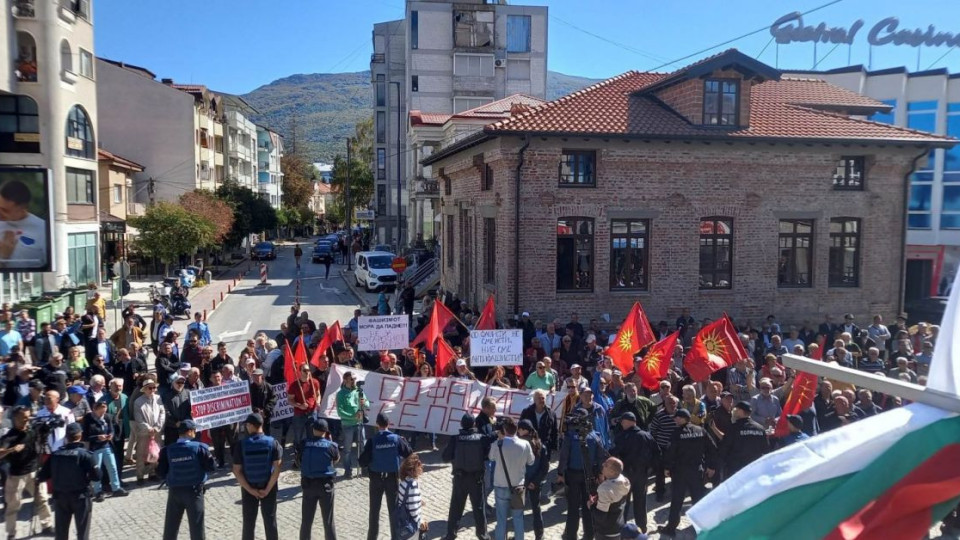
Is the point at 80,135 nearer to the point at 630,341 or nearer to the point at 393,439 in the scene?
the point at 630,341

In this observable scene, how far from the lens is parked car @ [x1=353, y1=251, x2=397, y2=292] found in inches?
1420

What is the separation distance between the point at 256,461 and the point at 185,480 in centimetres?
76

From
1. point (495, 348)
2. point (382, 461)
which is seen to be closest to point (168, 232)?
point (495, 348)

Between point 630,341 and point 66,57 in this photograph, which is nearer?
point 630,341

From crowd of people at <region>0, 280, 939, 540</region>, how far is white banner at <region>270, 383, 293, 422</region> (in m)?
0.10

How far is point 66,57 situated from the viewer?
108 ft

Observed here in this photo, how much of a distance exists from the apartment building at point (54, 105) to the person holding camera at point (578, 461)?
2562 centimetres

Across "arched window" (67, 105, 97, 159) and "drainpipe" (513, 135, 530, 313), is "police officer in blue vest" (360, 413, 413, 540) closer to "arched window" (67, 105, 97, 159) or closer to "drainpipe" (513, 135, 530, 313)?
"drainpipe" (513, 135, 530, 313)

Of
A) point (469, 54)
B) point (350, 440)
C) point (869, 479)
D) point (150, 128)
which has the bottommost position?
point (350, 440)

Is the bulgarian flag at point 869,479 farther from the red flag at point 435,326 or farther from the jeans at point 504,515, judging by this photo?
the red flag at point 435,326

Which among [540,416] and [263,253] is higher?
[263,253]

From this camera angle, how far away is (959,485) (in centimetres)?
278

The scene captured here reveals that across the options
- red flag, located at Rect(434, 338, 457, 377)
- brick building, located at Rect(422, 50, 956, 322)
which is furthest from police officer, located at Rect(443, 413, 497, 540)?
brick building, located at Rect(422, 50, 956, 322)

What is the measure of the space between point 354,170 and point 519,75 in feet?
94.0
